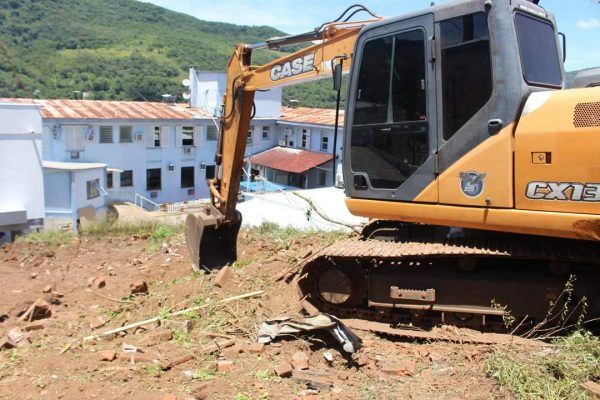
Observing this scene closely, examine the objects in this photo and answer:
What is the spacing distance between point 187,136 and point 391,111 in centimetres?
3017

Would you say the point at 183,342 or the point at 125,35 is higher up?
the point at 125,35

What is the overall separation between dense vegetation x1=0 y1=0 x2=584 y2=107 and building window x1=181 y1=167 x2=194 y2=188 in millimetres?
14013

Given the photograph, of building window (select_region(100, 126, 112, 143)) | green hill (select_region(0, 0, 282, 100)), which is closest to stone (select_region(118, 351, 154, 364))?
building window (select_region(100, 126, 112, 143))

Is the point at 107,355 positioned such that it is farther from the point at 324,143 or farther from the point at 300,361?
the point at 324,143

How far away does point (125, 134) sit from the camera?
31.1 m

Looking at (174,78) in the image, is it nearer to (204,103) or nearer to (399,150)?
(204,103)

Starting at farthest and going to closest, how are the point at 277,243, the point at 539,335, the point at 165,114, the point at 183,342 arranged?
the point at 165,114 < the point at 277,243 < the point at 183,342 < the point at 539,335

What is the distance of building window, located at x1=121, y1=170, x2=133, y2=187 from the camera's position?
31.4 meters

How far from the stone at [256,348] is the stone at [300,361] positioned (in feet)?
1.09

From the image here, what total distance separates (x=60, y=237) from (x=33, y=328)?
259 inches

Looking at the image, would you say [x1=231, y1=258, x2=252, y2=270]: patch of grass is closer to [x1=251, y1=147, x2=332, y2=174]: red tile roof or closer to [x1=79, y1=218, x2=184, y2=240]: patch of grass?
[x1=79, y1=218, x2=184, y2=240]: patch of grass

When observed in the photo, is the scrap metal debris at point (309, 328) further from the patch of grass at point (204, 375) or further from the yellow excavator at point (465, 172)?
the patch of grass at point (204, 375)

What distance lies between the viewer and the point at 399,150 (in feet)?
16.6

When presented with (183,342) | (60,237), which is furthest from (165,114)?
(183,342)
